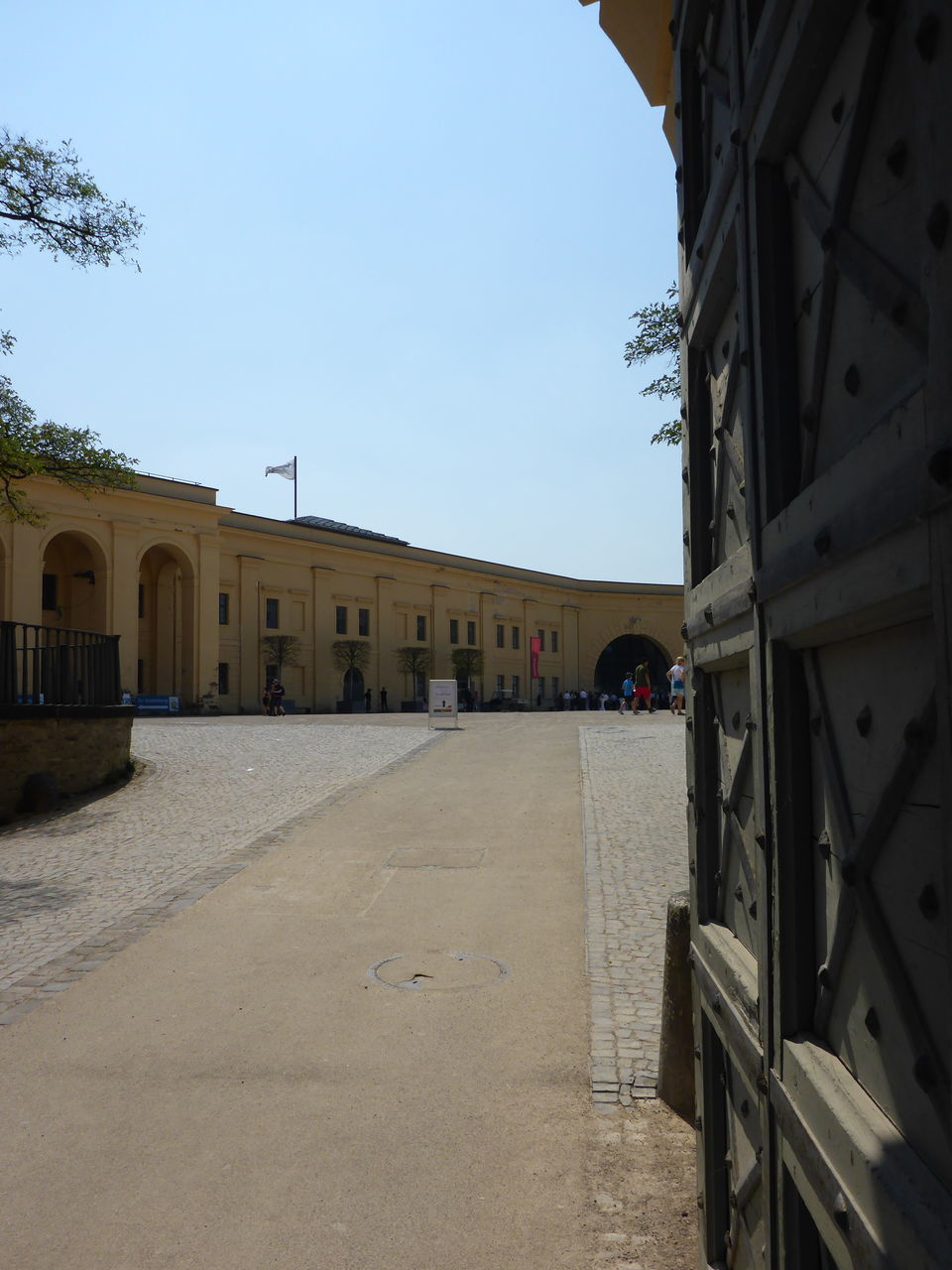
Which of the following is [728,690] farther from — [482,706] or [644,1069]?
[482,706]

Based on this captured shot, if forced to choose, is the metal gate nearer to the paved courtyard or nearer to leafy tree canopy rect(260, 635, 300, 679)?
the paved courtyard

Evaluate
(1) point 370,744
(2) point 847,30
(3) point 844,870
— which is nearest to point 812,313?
(2) point 847,30

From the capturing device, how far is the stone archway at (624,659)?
2911 inches

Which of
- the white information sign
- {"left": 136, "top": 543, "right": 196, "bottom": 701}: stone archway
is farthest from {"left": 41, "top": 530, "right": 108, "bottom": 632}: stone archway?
the white information sign

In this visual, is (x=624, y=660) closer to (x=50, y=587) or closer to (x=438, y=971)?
(x=50, y=587)

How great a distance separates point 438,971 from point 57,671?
10.9m

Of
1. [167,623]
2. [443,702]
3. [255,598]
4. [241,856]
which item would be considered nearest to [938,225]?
[241,856]

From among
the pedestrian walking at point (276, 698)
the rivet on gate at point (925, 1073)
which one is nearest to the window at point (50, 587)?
the pedestrian walking at point (276, 698)

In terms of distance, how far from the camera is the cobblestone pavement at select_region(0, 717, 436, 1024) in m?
7.55

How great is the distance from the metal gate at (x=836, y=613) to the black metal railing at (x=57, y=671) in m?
13.9

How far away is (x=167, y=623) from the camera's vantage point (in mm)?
46219

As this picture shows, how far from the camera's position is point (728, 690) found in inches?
114

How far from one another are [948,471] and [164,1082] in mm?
4923

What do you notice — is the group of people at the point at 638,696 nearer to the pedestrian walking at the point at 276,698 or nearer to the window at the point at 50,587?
the pedestrian walking at the point at 276,698
